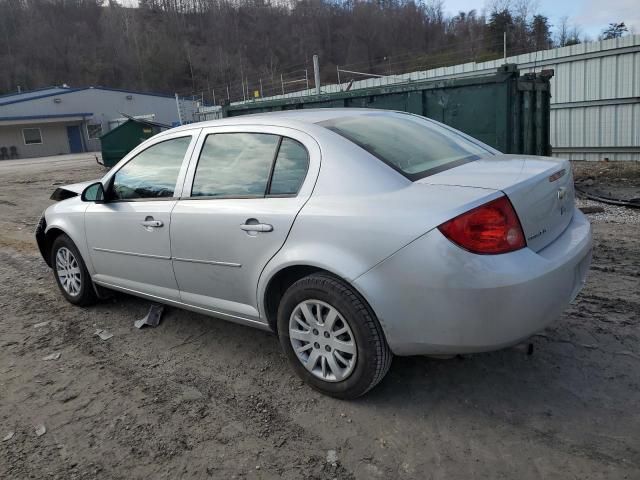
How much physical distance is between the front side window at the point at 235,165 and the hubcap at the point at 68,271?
191 cm

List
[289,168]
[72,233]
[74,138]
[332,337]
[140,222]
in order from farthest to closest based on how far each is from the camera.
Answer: [74,138]
[72,233]
[140,222]
[289,168]
[332,337]

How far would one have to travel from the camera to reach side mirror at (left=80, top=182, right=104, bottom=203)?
14.2 feet

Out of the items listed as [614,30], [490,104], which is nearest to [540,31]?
[614,30]

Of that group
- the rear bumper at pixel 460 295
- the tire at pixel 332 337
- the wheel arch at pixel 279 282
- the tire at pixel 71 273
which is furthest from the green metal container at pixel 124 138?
the rear bumper at pixel 460 295

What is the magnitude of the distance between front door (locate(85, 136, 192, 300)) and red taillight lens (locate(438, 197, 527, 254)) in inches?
80.3

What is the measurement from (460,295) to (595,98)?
1269cm

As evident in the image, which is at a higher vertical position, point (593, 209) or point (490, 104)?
point (490, 104)

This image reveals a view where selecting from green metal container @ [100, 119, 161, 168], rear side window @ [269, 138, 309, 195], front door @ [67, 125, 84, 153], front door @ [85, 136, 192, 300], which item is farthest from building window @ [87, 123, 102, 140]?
rear side window @ [269, 138, 309, 195]

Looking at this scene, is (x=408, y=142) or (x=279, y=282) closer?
(x=279, y=282)

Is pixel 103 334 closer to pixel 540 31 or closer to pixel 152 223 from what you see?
pixel 152 223

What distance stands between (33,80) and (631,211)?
89319 mm

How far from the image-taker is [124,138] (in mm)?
19578

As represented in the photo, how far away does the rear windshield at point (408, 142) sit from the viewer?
3.09 m

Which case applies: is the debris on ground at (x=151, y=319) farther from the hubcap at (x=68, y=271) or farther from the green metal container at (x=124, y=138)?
the green metal container at (x=124, y=138)
